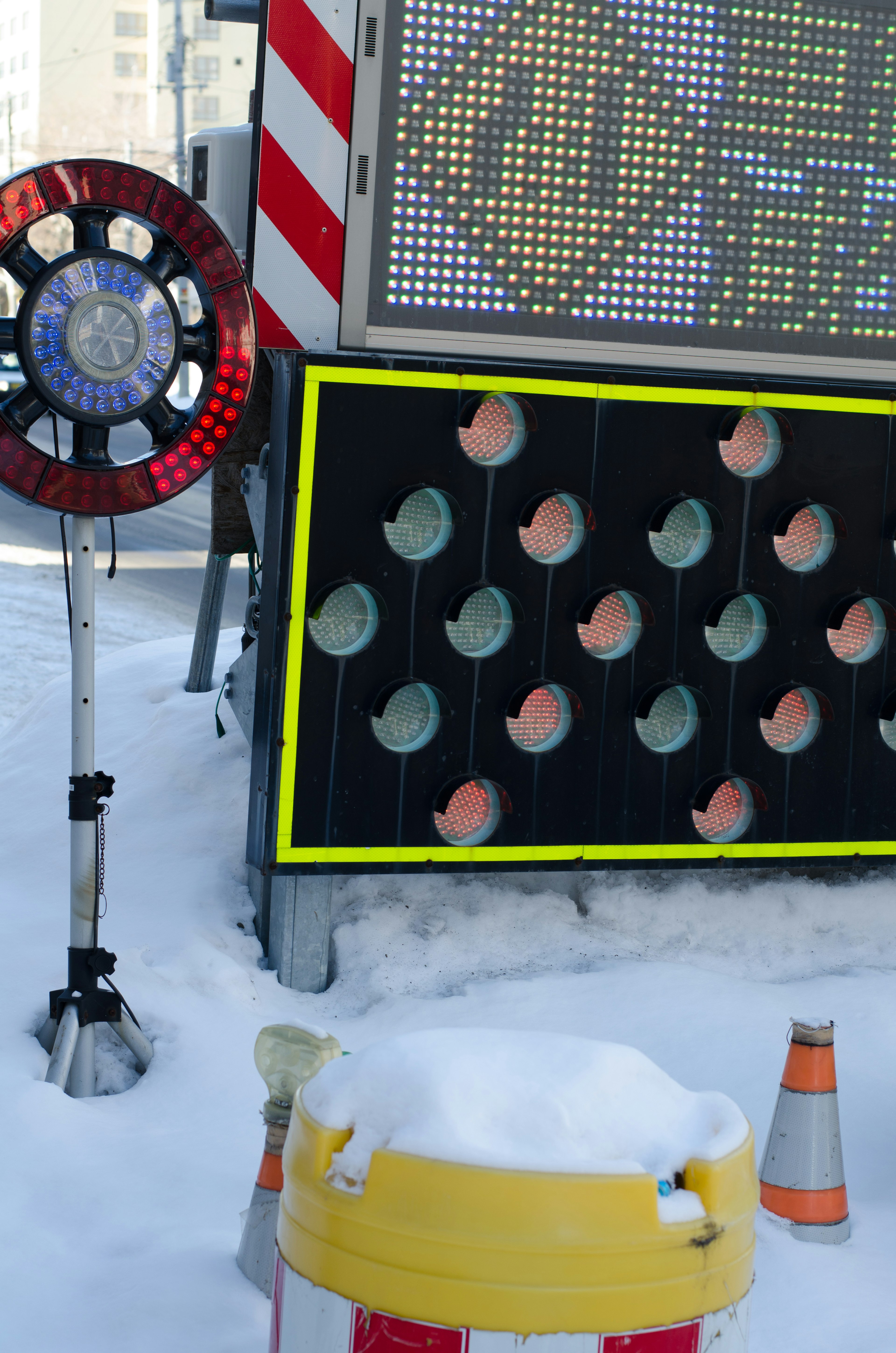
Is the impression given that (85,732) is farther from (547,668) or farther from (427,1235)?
(427,1235)

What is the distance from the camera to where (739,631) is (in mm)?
4496

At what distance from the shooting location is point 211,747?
5520 mm

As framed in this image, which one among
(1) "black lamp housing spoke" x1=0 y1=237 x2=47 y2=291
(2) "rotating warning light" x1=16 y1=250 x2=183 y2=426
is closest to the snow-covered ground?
(2) "rotating warning light" x1=16 y1=250 x2=183 y2=426

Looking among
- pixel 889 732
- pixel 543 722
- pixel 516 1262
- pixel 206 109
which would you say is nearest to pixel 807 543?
pixel 889 732

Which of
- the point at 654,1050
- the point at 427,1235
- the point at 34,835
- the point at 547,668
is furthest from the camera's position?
the point at 34,835

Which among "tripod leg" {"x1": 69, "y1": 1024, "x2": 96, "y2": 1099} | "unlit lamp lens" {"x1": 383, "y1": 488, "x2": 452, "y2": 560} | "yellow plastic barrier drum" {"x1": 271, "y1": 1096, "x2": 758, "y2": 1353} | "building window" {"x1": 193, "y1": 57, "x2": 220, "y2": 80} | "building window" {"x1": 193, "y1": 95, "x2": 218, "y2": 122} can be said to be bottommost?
"tripod leg" {"x1": 69, "y1": 1024, "x2": 96, "y2": 1099}

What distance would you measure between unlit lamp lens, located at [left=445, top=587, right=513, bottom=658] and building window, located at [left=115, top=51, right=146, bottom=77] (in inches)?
3269

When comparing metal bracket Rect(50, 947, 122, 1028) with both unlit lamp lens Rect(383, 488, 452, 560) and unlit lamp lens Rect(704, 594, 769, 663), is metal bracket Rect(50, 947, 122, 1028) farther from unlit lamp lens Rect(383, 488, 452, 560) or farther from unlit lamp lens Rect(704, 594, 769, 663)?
unlit lamp lens Rect(704, 594, 769, 663)

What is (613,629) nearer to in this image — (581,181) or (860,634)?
(860,634)

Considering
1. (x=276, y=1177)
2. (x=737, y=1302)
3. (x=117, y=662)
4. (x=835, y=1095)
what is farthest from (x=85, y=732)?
(x=117, y=662)

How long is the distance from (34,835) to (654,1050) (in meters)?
2.39

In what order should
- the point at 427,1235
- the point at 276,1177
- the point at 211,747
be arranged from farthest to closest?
the point at 211,747, the point at 276,1177, the point at 427,1235

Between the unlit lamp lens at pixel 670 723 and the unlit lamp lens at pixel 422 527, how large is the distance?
84 centimetres

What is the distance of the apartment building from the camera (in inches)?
2729
